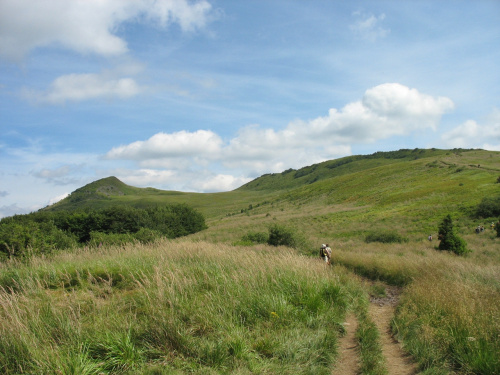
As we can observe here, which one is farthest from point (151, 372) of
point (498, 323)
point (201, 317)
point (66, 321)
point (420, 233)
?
point (420, 233)

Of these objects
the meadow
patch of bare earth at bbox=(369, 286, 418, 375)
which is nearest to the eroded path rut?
patch of bare earth at bbox=(369, 286, 418, 375)

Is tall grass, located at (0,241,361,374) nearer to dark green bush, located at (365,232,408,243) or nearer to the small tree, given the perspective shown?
the small tree

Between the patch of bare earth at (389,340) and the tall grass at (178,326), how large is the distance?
0.79 metres

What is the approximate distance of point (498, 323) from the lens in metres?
4.65

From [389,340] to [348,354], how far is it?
127 cm

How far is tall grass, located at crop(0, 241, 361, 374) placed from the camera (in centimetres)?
375

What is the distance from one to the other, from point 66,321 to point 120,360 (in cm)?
120

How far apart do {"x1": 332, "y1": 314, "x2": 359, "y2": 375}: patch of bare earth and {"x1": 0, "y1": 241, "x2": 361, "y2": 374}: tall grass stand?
0.16 metres

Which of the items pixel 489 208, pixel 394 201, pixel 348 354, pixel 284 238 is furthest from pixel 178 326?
pixel 394 201

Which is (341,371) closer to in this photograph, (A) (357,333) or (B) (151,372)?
(A) (357,333)

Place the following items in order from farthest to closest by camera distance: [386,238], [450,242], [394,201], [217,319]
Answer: [394,201] < [386,238] < [450,242] < [217,319]

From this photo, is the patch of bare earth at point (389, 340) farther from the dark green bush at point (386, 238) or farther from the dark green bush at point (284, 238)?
the dark green bush at point (386, 238)

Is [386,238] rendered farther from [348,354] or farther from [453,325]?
[348,354]

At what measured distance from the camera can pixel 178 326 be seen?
4.34 meters
